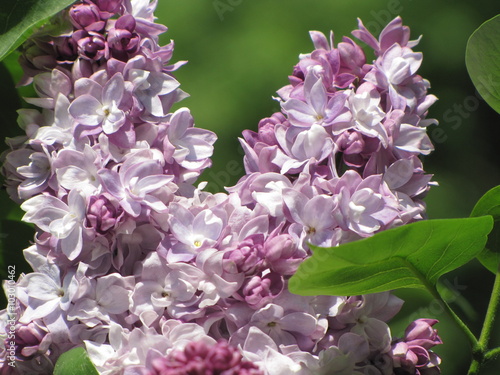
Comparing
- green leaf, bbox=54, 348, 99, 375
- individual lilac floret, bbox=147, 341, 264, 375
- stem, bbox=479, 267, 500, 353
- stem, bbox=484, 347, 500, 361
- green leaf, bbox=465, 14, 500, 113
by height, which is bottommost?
stem, bbox=484, 347, 500, 361

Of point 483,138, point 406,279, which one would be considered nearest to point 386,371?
point 406,279

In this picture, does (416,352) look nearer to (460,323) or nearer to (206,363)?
(460,323)

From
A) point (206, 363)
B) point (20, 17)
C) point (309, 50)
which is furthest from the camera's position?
point (309, 50)

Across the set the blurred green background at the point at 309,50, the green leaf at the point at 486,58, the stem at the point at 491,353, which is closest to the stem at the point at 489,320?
the stem at the point at 491,353

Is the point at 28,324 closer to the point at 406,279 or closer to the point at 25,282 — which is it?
the point at 25,282

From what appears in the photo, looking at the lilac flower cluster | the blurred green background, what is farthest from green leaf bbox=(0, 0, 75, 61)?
the blurred green background

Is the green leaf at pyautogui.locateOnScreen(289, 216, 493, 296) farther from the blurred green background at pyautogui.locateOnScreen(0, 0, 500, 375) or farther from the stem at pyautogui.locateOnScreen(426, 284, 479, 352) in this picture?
the blurred green background at pyautogui.locateOnScreen(0, 0, 500, 375)

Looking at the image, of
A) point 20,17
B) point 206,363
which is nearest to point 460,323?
point 206,363
